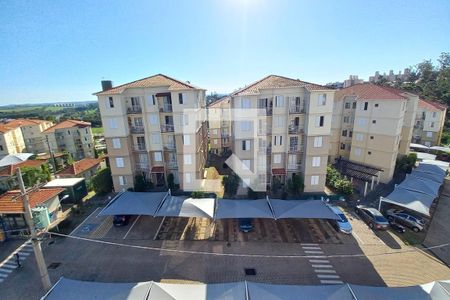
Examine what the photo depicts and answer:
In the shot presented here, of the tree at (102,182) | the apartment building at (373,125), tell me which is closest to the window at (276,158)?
the apartment building at (373,125)

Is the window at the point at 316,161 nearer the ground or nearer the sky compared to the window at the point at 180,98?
nearer the ground

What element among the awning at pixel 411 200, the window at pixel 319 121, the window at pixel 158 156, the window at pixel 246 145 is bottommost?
the awning at pixel 411 200

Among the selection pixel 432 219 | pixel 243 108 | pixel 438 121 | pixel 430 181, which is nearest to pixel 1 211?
pixel 243 108

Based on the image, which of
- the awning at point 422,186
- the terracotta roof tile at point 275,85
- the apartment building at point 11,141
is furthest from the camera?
the apartment building at point 11,141

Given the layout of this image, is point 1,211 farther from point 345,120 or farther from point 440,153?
point 440,153

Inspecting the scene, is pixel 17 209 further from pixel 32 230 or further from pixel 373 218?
pixel 373 218

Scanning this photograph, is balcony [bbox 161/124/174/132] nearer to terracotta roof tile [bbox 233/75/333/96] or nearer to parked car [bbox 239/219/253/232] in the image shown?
terracotta roof tile [bbox 233/75/333/96]

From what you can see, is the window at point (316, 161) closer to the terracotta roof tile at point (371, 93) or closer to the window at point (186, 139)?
the terracotta roof tile at point (371, 93)
